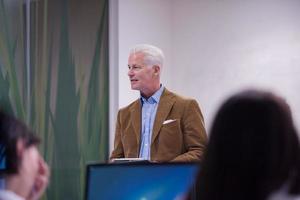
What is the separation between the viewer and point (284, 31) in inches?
197

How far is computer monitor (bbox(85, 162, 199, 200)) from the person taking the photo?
195 centimetres

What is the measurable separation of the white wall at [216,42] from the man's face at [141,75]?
4.55 ft

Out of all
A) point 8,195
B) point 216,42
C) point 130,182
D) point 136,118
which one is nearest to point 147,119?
point 136,118

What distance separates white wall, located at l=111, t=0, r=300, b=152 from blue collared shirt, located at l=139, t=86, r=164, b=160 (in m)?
1.46

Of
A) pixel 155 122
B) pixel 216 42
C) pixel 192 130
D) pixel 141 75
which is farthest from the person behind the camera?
pixel 216 42

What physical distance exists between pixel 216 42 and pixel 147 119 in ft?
7.02

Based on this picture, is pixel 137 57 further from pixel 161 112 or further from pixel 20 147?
pixel 20 147

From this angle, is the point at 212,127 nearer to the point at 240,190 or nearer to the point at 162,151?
the point at 240,190

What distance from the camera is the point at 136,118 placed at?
3521mm

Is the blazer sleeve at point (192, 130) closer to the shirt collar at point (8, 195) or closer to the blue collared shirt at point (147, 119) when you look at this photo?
the blue collared shirt at point (147, 119)

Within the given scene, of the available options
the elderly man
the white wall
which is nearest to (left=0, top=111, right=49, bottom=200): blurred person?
Result: the elderly man

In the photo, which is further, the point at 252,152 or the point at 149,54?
the point at 149,54

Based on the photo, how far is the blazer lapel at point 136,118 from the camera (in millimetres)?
3477

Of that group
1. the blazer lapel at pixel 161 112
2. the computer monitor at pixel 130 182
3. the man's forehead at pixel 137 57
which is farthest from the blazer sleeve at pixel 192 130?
Result: the computer monitor at pixel 130 182
